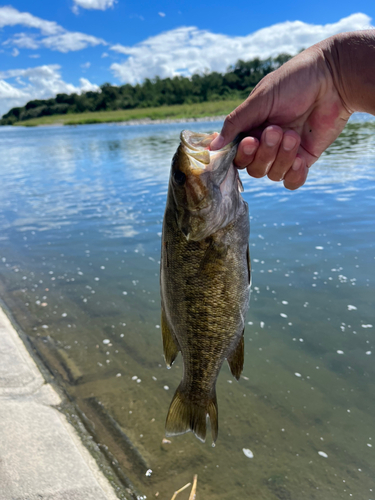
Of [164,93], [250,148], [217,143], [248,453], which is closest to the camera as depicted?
[217,143]

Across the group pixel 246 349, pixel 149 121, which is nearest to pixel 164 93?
pixel 149 121

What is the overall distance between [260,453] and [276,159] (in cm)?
297

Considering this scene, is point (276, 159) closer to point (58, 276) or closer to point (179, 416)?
point (179, 416)

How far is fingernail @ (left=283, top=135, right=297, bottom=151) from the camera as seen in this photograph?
248 centimetres

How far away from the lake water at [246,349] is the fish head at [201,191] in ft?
8.43

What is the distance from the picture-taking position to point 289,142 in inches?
98.0

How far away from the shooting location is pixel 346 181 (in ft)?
48.3

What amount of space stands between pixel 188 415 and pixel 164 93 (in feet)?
410

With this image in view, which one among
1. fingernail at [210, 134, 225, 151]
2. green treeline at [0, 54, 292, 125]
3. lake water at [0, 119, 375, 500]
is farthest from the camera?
green treeline at [0, 54, 292, 125]

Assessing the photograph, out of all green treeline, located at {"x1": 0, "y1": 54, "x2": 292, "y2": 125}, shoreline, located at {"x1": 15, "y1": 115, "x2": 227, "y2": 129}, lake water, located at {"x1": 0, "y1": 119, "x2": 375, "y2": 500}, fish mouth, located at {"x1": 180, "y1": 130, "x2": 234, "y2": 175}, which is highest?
green treeline, located at {"x1": 0, "y1": 54, "x2": 292, "y2": 125}

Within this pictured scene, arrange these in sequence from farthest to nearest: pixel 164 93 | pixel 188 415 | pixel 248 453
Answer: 1. pixel 164 93
2. pixel 248 453
3. pixel 188 415

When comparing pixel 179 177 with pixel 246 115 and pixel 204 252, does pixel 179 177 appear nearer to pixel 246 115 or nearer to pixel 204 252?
pixel 204 252

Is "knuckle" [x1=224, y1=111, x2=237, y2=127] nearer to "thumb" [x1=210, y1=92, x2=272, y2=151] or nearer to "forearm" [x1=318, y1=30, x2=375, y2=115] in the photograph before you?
"thumb" [x1=210, y1=92, x2=272, y2=151]

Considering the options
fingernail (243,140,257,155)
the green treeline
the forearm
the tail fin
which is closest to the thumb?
fingernail (243,140,257,155)
